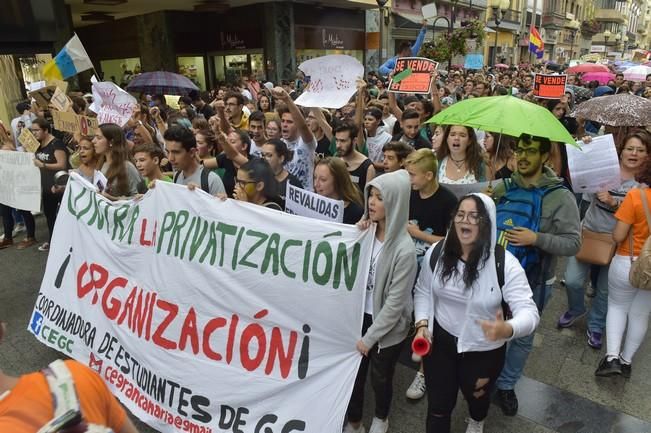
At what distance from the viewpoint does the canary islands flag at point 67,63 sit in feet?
19.8

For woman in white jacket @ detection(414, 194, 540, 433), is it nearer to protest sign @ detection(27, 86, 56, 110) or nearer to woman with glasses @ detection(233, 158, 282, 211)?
woman with glasses @ detection(233, 158, 282, 211)

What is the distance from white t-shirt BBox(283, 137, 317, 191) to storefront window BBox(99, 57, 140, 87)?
18642mm

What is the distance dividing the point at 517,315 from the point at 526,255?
2.50 feet

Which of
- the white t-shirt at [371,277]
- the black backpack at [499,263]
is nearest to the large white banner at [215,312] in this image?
the white t-shirt at [371,277]

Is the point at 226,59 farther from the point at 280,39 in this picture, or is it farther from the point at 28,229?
the point at 28,229

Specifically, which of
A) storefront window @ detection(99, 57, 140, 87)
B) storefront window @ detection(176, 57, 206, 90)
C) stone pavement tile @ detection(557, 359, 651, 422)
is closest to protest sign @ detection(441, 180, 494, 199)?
stone pavement tile @ detection(557, 359, 651, 422)

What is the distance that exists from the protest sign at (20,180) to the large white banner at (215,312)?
72.9 inches

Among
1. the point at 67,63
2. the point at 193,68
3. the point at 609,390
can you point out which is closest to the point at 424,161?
the point at 609,390

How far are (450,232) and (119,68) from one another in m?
24.2

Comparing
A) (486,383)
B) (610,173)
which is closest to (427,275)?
(486,383)

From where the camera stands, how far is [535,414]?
307cm

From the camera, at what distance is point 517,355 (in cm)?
302

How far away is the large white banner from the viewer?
2.58 meters

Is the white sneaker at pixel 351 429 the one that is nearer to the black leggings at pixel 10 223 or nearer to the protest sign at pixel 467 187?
the protest sign at pixel 467 187
